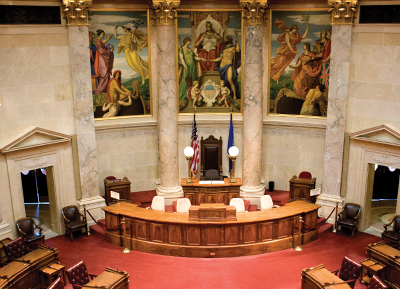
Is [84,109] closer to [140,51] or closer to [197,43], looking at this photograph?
[140,51]

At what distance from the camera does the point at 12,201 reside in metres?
12.2

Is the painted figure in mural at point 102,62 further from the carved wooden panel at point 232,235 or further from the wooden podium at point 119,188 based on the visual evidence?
the carved wooden panel at point 232,235

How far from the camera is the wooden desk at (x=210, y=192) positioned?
14.0 m

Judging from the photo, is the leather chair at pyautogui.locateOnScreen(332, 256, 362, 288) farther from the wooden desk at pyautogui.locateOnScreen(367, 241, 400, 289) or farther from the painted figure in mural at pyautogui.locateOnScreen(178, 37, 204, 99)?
the painted figure in mural at pyautogui.locateOnScreen(178, 37, 204, 99)

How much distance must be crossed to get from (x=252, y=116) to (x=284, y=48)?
289 centimetres

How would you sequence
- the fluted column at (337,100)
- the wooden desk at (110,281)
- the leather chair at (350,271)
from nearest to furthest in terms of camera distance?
the wooden desk at (110,281) < the leather chair at (350,271) < the fluted column at (337,100)

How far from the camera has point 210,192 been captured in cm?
1409

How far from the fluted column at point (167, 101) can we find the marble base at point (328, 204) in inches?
192

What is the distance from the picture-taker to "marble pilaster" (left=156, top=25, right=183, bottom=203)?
47.0 ft

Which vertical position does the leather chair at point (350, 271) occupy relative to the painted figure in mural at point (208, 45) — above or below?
below

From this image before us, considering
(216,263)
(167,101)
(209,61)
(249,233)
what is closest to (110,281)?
(216,263)

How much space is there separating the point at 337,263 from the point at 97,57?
404 inches

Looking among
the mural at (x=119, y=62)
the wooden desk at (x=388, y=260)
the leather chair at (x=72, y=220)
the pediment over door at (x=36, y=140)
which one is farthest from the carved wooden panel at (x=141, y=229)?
the wooden desk at (x=388, y=260)

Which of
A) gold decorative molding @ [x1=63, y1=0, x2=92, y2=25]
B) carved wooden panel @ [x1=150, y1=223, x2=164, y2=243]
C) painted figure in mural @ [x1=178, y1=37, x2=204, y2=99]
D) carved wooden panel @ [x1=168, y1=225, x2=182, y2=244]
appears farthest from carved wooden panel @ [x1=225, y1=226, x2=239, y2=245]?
gold decorative molding @ [x1=63, y1=0, x2=92, y2=25]
